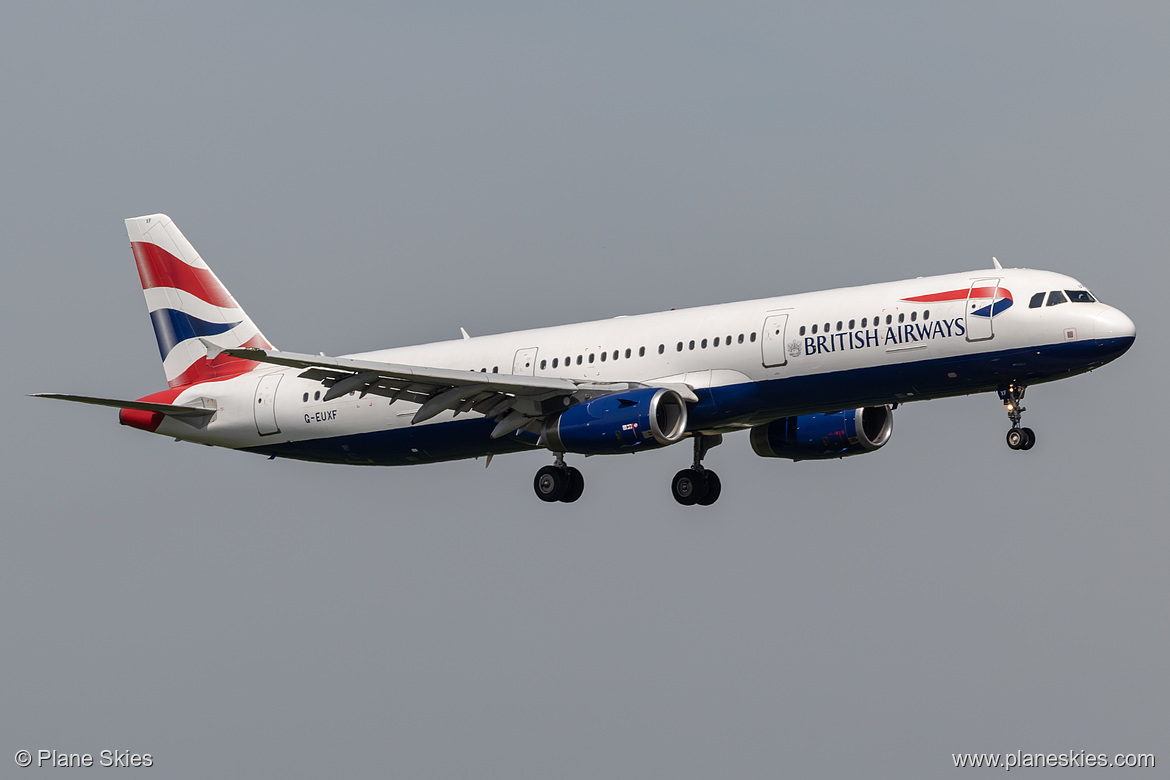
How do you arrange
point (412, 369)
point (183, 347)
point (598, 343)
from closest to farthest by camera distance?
point (412, 369) → point (598, 343) → point (183, 347)

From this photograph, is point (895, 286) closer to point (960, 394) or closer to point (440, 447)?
point (960, 394)

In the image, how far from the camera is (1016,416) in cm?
4422

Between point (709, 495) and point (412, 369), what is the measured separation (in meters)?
11.7

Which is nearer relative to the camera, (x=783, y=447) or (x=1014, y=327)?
(x=1014, y=327)

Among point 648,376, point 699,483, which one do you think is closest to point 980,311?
point 648,376

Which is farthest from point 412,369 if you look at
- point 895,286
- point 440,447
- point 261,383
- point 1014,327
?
point 1014,327

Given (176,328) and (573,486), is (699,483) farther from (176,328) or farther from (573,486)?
(176,328)

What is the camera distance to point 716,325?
153ft

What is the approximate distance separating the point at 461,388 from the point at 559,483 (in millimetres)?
4880

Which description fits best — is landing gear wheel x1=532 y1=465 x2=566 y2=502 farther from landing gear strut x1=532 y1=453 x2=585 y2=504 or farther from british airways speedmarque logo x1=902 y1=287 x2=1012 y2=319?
british airways speedmarque logo x1=902 y1=287 x2=1012 y2=319

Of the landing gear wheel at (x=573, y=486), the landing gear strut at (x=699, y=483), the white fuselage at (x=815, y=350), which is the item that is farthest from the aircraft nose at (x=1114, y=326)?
the landing gear wheel at (x=573, y=486)

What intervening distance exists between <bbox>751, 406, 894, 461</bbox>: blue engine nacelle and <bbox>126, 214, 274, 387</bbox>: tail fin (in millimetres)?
17428

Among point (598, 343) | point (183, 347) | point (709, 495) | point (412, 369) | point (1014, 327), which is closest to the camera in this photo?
point (1014, 327)

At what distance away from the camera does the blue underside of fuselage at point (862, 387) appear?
42.8 m
